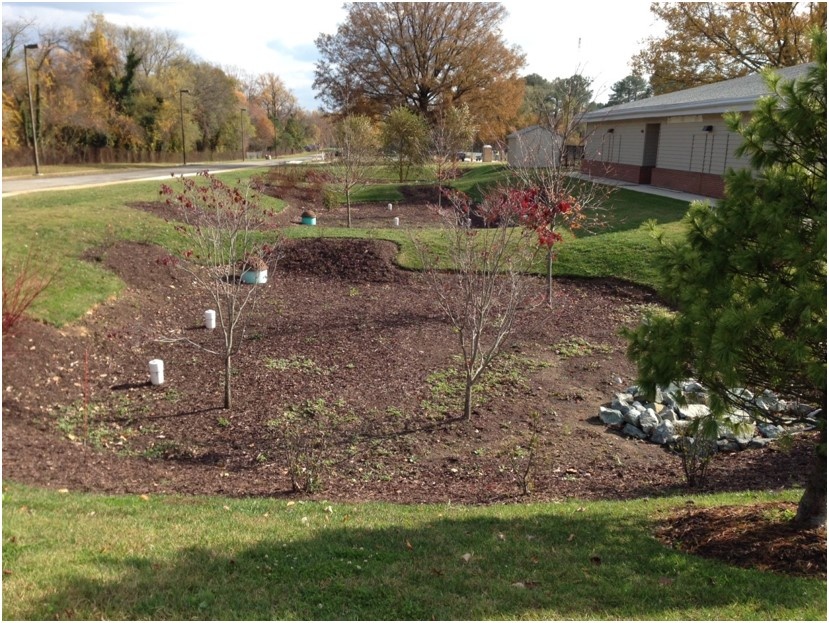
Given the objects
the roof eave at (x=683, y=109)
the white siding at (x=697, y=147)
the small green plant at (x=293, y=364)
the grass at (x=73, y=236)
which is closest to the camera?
the small green plant at (x=293, y=364)

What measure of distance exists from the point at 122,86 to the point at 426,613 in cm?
5021

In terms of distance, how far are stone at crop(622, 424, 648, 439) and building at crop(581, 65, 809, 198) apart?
1181 cm

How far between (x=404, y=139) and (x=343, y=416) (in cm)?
2933

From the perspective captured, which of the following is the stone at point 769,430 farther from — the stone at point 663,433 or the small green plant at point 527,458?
the small green plant at point 527,458

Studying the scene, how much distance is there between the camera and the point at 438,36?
41531mm

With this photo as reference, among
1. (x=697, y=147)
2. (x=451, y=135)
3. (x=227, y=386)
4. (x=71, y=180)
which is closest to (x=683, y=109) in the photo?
(x=697, y=147)

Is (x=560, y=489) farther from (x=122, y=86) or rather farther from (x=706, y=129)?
(x=122, y=86)

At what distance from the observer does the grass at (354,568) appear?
331 centimetres

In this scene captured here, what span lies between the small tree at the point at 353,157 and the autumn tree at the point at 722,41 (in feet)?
52.6

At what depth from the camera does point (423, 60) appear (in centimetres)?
4194

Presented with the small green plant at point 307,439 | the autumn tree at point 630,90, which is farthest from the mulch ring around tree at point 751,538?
the autumn tree at point 630,90

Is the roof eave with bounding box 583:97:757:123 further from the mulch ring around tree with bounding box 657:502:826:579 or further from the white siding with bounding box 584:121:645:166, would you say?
the mulch ring around tree with bounding box 657:502:826:579

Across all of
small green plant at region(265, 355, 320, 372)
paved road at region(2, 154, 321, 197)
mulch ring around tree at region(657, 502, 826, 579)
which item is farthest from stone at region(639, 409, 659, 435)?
paved road at region(2, 154, 321, 197)

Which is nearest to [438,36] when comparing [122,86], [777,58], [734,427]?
[777,58]
